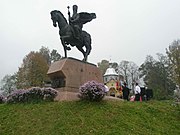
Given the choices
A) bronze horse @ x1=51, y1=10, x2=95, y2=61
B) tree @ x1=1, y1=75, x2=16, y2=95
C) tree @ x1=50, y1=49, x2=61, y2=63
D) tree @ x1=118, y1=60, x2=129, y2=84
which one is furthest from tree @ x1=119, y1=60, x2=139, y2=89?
bronze horse @ x1=51, y1=10, x2=95, y2=61

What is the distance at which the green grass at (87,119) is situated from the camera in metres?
8.91

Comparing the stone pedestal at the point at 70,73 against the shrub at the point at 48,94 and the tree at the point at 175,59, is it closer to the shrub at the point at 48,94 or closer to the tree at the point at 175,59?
the shrub at the point at 48,94

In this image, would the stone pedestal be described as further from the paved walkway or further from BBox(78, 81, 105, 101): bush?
BBox(78, 81, 105, 101): bush

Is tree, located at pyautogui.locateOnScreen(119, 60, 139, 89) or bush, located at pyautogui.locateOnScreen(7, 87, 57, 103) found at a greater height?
tree, located at pyautogui.locateOnScreen(119, 60, 139, 89)

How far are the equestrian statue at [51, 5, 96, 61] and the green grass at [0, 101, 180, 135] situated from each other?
4626mm

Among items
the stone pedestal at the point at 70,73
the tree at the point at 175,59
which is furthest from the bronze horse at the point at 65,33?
the tree at the point at 175,59

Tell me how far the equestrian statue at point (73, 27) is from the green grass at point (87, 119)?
4.63 meters

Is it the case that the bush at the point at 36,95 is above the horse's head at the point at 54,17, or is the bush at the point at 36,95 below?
below

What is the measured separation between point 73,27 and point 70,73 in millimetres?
2817

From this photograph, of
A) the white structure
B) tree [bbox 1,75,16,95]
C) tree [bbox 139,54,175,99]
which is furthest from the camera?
the white structure

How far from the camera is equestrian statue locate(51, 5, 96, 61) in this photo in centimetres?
1467

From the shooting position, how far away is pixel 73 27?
1467 centimetres

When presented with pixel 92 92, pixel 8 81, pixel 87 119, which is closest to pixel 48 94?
pixel 92 92

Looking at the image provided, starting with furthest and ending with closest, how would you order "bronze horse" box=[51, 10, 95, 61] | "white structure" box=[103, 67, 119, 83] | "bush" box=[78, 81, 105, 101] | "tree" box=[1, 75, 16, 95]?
"white structure" box=[103, 67, 119, 83] → "tree" box=[1, 75, 16, 95] → "bronze horse" box=[51, 10, 95, 61] → "bush" box=[78, 81, 105, 101]
